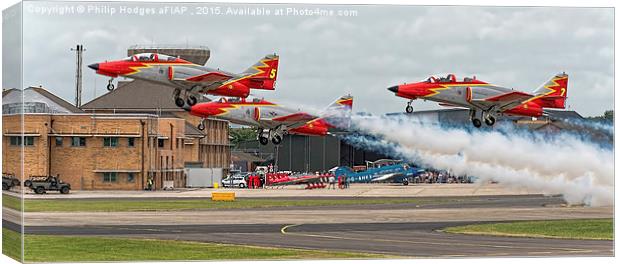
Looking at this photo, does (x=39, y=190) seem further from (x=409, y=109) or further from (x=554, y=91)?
(x=554, y=91)

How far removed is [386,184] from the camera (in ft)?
405

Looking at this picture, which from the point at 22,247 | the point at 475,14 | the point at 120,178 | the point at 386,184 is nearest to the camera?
the point at 22,247

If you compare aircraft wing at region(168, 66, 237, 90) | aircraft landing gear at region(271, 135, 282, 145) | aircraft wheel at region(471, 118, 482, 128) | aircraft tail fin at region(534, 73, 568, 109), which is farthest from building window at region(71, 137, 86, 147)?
aircraft tail fin at region(534, 73, 568, 109)

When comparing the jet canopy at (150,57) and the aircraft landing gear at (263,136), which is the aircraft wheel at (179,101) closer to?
the jet canopy at (150,57)

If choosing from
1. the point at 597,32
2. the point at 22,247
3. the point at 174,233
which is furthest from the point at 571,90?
the point at 22,247

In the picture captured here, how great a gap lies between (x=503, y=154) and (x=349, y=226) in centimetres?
1243

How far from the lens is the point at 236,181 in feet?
362

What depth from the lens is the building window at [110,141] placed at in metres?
91.6

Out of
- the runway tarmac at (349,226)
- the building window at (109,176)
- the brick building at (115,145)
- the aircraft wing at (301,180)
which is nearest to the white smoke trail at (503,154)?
the runway tarmac at (349,226)

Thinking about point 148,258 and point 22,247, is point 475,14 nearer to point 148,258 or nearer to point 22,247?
point 148,258

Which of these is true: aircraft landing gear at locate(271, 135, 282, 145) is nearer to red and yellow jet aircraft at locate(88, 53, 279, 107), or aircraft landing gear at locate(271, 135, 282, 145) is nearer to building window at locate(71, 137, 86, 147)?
red and yellow jet aircraft at locate(88, 53, 279, 107)

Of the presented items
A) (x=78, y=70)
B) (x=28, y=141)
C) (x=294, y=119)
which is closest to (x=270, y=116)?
(x=294, y=119)

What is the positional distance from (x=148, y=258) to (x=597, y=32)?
3106 cm

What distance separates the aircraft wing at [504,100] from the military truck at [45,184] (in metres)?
28.6
